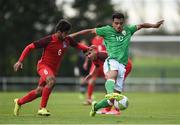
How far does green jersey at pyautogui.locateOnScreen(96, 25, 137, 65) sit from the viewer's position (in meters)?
15.4

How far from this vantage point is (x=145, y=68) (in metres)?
43.9

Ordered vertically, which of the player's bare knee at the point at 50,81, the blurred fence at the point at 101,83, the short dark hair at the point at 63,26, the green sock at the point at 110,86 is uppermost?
the short dark hair at the point at 63,26

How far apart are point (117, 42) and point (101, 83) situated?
26.4 m

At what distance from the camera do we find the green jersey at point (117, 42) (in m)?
15.4

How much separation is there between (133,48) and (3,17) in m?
7.76

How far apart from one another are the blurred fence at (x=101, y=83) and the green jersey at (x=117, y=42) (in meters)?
25.4

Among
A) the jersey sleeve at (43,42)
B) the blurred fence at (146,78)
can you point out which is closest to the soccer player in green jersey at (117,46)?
the jersey sleeve at (43,42)

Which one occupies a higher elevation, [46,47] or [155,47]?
[46,47]

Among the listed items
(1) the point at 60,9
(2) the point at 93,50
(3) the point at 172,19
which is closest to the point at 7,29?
(1) the point at 60,9

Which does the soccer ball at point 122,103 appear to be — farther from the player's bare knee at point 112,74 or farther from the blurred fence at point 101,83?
the blurred fence at point 101,83

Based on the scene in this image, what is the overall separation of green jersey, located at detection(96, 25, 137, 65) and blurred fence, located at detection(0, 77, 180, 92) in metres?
25.4

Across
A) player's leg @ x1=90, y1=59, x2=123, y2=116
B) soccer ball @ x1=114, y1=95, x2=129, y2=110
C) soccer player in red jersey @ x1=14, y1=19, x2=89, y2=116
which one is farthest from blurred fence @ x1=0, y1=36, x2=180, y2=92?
soccer ball @ x1=114, y1=95, x2=129, y2=110

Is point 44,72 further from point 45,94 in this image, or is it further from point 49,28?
point 49,28

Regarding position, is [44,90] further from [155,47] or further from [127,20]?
[127,20]
